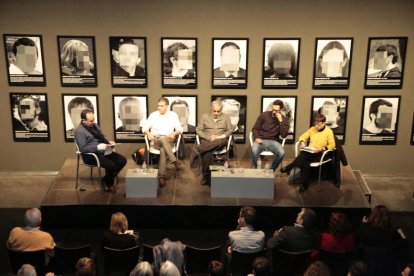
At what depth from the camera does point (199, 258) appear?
5973mm

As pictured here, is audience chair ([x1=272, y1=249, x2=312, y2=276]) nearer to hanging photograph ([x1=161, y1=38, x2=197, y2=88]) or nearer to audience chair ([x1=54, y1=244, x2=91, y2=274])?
audience chair ([x1=54, y1=244, x2=91, y2=274])

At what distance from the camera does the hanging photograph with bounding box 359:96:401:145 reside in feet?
30.5

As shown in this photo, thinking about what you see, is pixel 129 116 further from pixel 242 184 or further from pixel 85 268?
pixel 85 268

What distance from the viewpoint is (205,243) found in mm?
7340

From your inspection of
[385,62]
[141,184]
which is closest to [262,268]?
[141,184]

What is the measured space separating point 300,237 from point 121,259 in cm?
197

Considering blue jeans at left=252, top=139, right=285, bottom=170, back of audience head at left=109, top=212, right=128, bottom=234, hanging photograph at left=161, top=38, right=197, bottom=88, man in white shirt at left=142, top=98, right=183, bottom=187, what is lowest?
back of audience head at left=109, top=212, right=128, bottom=234

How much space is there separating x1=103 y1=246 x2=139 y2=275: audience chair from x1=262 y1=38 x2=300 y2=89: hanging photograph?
431cm

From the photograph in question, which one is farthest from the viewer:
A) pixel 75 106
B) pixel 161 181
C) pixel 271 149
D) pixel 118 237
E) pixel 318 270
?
pixel 75 106

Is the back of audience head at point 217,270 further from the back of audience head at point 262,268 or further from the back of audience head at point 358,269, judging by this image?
the back of audience head at point 358,269

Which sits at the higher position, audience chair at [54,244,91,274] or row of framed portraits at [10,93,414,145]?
row of framed portraits at [10,93,414,145]

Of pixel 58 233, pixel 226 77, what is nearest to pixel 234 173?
pixel 226 77

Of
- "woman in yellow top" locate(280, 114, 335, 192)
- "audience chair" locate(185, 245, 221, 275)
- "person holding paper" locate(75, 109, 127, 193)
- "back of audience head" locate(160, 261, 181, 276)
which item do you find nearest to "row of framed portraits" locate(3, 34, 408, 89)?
"woman in yellow top" locate(280, 114, 335, 192)

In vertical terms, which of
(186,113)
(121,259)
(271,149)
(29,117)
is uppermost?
(186,113)
